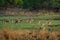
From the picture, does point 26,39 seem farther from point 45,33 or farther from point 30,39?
point 45,33

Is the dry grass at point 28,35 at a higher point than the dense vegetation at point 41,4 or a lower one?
higher

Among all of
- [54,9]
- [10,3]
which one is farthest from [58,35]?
[10,3]

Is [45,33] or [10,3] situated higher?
[45,33]

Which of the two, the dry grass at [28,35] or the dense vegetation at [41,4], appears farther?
the dense vegetation at [41,4]

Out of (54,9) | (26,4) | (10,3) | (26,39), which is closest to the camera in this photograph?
(26,39)

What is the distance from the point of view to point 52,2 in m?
33.2

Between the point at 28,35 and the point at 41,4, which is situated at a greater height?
the point at 28,35

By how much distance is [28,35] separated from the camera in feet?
41.5

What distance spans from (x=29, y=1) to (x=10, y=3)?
5.97 meters

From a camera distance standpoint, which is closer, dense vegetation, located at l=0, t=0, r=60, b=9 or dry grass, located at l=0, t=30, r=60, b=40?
dry grass, located at l=0, t=30, r=60, b=40

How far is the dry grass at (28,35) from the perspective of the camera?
12617 millimetres

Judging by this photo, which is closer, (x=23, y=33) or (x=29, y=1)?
(x=23, y=33)

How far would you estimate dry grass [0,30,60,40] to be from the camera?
A: 41.4 ft

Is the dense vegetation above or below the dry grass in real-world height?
below
